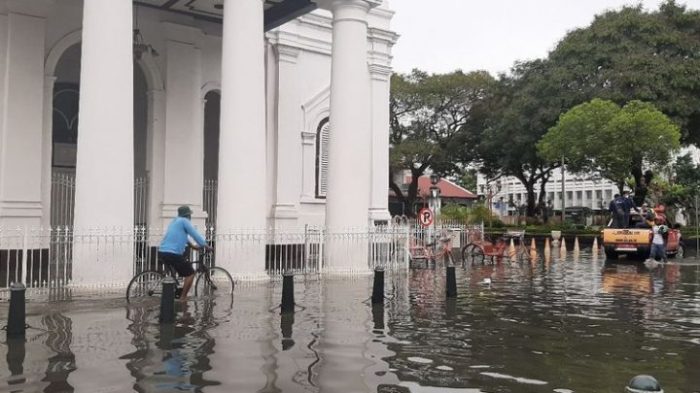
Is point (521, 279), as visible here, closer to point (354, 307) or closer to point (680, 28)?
point (354, 307)

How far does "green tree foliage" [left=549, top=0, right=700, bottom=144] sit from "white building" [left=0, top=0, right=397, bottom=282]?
735 inches

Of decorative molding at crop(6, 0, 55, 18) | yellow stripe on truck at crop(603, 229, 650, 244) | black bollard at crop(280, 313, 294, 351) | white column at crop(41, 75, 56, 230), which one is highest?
decorative molding at crop(6, 0, 55, 18)

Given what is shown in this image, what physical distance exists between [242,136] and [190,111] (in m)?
6.18

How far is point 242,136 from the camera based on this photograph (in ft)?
44.9

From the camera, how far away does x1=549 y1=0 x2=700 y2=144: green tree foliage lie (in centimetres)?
3591

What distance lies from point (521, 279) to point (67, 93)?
43.3ft

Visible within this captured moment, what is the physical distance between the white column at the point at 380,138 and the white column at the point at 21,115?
10743mm

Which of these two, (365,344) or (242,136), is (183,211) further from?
(365,344)

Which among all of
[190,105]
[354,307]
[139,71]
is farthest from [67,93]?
[354,307]

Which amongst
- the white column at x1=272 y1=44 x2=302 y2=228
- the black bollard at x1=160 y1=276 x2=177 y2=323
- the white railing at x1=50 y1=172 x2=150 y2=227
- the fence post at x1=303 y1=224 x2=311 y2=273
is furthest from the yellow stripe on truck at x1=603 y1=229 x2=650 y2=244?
the black bollard at x1=160 y1=276 x2=177 y2=323

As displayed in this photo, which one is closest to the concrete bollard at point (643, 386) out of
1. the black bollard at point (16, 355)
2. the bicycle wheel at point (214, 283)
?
the black bollard at point (16, 355)

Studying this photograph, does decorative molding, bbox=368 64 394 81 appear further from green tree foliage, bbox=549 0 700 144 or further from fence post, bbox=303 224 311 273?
green tree foliage, bbox=549 0 700 144

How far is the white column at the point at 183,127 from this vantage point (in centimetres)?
1900

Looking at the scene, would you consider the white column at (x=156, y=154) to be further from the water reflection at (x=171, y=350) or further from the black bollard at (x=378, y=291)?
the black bollard at (x=378, y=291)
